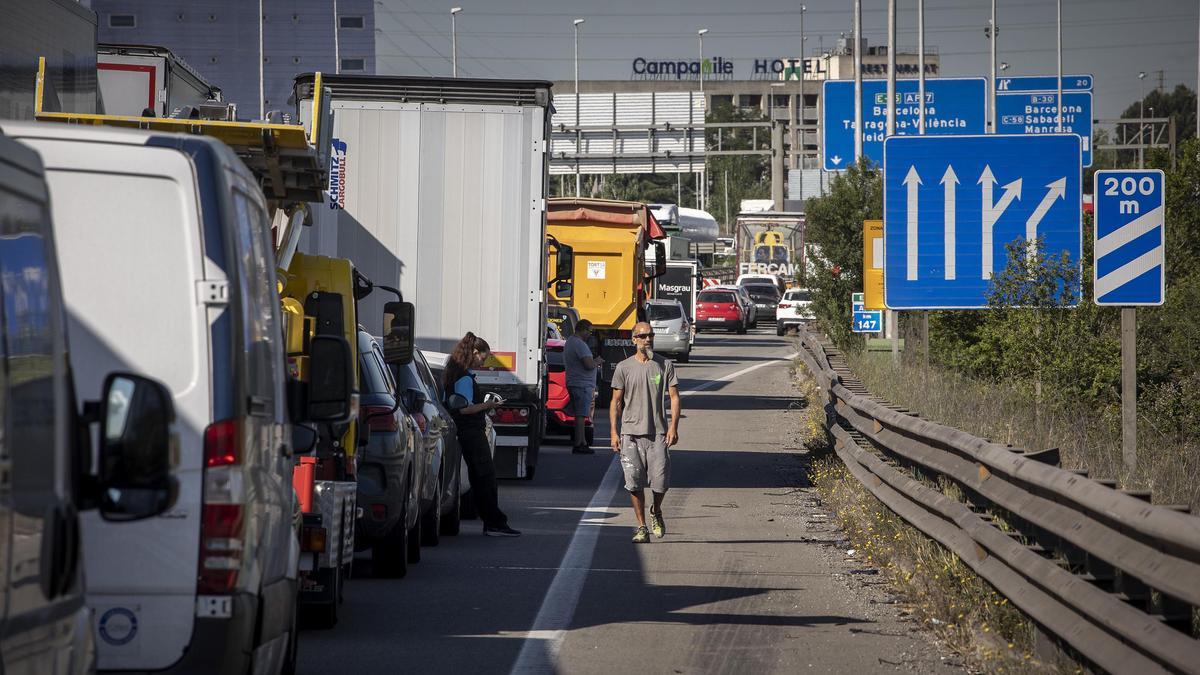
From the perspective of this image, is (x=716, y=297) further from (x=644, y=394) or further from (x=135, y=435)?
(x=135, y=435)

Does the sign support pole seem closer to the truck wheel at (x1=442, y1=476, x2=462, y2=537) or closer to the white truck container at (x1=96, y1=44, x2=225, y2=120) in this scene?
the truck wheel at (x1=442, y1=476, x2=462, y2=537)

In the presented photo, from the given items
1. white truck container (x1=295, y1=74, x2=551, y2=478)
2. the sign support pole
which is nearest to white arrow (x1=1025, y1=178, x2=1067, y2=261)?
the sign support pole

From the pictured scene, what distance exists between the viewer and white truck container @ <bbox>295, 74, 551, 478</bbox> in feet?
59.2

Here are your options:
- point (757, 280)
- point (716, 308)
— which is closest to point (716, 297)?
point (716, 308)

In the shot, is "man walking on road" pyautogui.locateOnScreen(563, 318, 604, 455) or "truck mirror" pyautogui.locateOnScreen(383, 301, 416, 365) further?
"man walking on road" pyautogui.locateOnScreen(563, 318, 604, 455)

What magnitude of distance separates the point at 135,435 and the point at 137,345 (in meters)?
1.05

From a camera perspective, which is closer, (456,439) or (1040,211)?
(456,439)

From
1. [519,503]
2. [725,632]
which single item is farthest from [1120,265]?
[519,503]

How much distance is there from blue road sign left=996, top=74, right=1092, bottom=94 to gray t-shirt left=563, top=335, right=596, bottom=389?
25.6 meters

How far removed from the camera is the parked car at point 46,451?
3900mm

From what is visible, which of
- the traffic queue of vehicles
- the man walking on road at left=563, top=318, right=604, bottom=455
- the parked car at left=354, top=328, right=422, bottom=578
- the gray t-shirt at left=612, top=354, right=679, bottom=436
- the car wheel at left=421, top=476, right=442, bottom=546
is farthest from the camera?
the man walking on road at left=563, top=318, right=604, bottom=455

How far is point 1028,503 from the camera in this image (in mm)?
8133

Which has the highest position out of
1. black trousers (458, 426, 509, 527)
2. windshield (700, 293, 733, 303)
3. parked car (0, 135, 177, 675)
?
windshield (700, 293, 733, 303)

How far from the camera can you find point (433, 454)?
1354 cm
